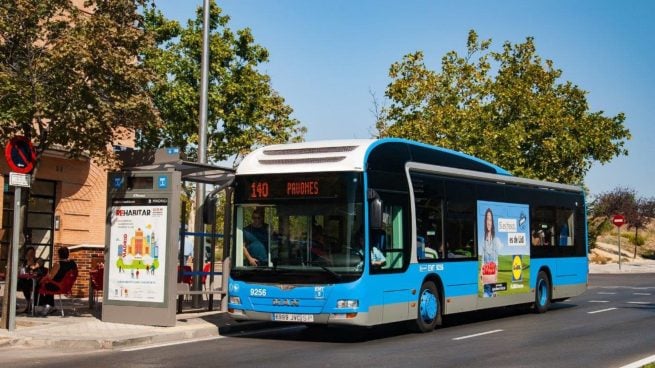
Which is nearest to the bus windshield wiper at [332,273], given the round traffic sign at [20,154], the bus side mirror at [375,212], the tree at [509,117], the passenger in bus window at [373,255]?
the passenger in bus window at [373,255]

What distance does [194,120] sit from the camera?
25812 mm

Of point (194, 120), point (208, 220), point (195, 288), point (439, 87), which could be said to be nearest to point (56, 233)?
point (194, 120)

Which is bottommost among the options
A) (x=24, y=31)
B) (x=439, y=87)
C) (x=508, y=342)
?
(x=508, y=342)

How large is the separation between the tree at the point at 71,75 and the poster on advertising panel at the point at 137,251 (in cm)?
113

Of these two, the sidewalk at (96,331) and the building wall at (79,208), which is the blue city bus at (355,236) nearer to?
the sidewalk at (96,331)

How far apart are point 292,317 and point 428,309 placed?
285 cm

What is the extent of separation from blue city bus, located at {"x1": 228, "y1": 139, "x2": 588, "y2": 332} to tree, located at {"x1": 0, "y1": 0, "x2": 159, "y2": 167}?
2492mm

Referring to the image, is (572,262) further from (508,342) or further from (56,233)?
(56,233)

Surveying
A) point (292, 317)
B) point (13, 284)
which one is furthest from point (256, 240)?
point (13, 284)

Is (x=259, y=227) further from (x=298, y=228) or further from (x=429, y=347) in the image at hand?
(x=429, y=347)

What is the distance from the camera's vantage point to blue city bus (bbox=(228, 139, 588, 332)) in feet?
44.0

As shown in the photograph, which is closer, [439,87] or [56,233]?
[56,233]

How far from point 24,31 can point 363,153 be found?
5.97 meters

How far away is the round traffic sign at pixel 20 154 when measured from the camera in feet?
45.9
